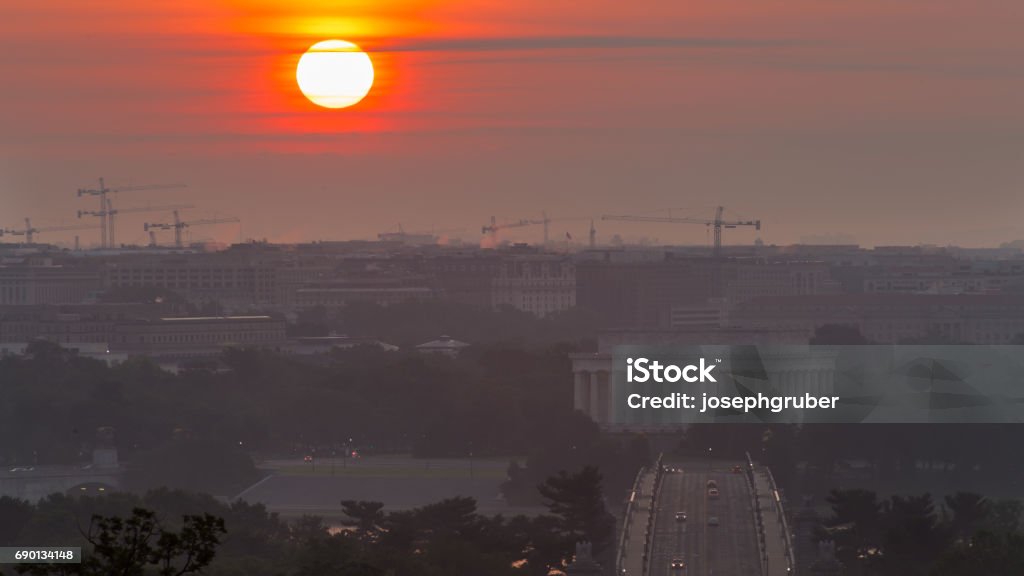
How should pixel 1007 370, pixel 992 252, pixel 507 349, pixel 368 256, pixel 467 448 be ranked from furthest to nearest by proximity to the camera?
pixel 992 252
pixel 368 256
pixel 507 349
pixel 1007 370
pixel 467 448

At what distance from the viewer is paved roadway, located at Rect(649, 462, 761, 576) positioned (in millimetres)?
40312

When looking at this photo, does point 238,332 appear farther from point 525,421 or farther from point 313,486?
point 313,486

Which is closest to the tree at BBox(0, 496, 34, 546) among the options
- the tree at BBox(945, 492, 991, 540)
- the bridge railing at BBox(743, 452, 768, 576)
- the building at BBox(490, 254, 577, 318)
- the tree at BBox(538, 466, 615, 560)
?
the tree at BBox(538, 466, 615, 560)

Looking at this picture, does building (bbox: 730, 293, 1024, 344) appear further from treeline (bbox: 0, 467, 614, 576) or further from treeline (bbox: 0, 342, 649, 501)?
treeline (bbox: 0, 467, 614, 576)

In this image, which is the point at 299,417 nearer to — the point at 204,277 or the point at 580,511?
the point at 580,511

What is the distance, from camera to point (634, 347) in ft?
245

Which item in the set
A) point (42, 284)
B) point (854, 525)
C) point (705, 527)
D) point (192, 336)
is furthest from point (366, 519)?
point (42, 284)

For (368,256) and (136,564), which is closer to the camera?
(136,564)

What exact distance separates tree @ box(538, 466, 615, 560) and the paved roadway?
2.59 feet

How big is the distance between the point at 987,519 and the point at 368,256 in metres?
110

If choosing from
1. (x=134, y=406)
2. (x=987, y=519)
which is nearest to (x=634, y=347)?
(x=134, y=406)

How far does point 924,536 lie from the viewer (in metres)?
42.0

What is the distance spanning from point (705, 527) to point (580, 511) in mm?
1866

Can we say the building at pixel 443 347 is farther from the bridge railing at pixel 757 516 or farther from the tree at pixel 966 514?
the tree at pixel 966 514
